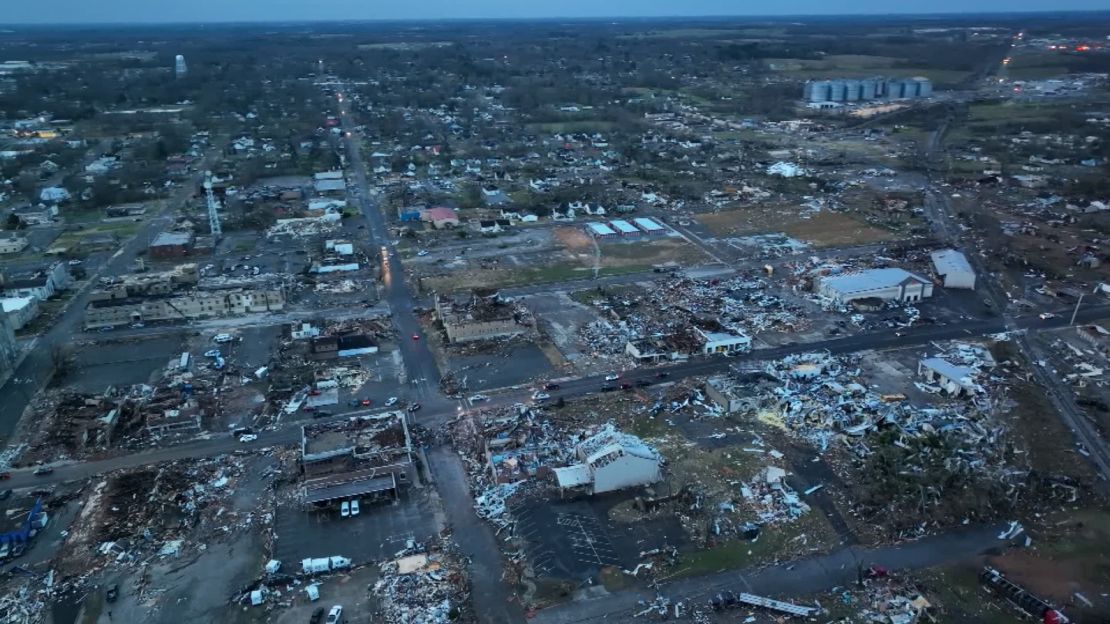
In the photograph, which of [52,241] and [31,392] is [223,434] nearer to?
[31,392]

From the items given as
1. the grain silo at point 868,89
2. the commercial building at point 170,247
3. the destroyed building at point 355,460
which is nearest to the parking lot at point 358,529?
the destroyed building at point 355,460

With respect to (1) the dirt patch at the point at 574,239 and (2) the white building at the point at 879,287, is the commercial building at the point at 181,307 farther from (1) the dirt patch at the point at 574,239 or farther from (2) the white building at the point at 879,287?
(2) the white building at the point at 879,287

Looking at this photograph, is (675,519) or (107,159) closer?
(675,519)

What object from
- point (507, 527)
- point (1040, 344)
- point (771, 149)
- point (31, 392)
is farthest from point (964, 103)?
point (31, 392)

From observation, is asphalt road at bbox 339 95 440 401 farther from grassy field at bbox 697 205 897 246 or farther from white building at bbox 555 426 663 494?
grassy field at bbox 697 205 897 246

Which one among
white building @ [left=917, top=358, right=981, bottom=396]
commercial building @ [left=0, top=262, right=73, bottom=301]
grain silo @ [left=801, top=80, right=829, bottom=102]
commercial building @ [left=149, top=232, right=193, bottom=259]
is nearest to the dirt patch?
white building @ [left=917, top=358, right=981, bottom=396]

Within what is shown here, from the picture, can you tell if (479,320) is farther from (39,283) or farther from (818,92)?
(818,92)
